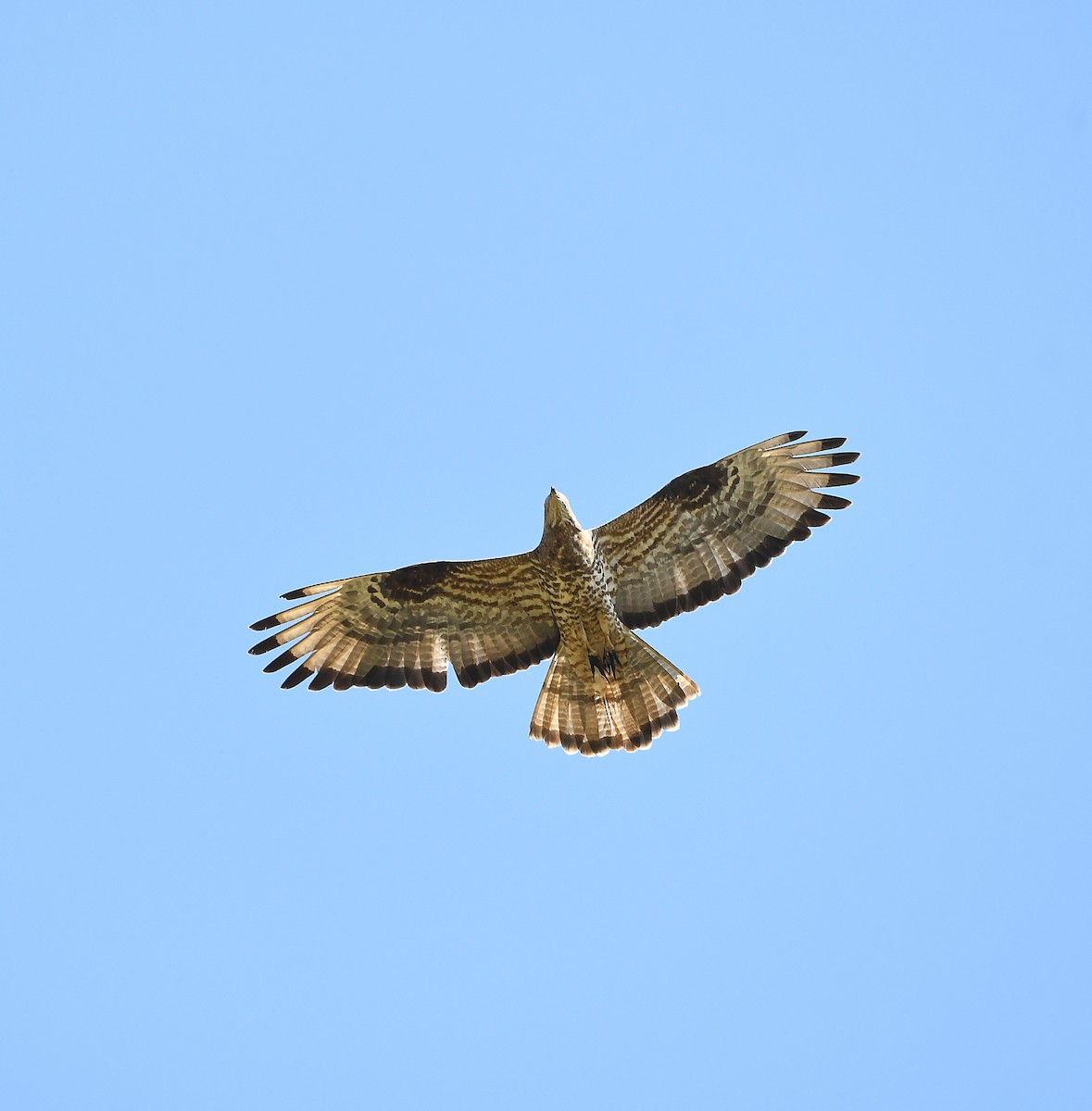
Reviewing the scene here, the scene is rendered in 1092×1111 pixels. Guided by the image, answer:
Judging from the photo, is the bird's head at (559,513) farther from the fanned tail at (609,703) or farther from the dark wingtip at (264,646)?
the dark wingtip at (264,646)

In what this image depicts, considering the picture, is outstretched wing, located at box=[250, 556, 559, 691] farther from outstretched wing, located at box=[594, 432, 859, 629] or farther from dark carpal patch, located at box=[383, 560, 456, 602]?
outstretched wing, located at box=[594, 432, 859, 629]

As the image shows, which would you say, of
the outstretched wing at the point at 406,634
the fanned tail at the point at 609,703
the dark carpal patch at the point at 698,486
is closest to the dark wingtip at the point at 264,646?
the outstretched wing at the point at 406,634

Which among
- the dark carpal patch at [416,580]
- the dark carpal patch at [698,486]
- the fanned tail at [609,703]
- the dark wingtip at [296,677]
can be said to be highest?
the dark carpal patch at [698,486]

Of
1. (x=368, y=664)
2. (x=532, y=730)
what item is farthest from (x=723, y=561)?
(x=368, y=664)

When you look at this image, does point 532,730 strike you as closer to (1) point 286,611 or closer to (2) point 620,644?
(2) point 620,644

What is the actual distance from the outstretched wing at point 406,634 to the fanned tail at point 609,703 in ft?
1.11

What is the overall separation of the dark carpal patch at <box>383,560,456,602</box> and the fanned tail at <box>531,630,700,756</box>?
3.97 feet

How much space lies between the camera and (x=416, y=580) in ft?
47.5

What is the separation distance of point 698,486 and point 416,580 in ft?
8.27

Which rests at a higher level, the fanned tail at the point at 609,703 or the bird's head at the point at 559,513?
the bird's head at the point at 559,513

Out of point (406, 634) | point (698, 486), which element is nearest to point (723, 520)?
point (698, 486)

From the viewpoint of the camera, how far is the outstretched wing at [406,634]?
14547 millimetres

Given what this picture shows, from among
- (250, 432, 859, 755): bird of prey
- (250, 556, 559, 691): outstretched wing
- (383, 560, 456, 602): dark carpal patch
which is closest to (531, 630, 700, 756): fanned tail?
(250, 432, 859, 755): bird of prey

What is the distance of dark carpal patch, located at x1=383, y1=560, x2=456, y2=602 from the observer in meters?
14.4
